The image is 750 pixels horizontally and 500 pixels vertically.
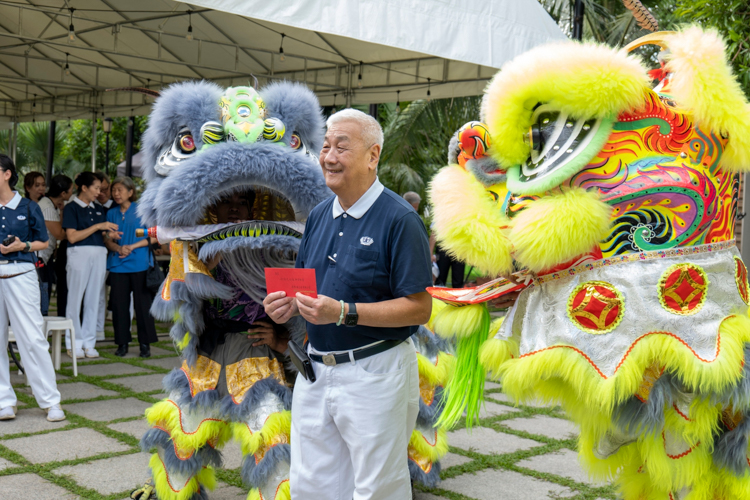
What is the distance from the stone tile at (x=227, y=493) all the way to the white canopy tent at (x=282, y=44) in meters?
3.50

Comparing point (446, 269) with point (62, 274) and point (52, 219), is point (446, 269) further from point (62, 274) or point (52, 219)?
point (52, 219)

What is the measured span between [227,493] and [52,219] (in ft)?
16.1

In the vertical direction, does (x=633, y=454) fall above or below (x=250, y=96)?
below

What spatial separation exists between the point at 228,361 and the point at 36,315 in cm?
244

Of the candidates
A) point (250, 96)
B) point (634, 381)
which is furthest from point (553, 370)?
point (250, 96)

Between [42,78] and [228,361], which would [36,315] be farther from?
[42,78]

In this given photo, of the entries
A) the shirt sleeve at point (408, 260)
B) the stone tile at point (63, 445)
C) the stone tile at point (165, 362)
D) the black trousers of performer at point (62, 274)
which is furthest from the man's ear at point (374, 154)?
the black trousers of performer at point (62, 274)

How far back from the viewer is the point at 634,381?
207 centimetres

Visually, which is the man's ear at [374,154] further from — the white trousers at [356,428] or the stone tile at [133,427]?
the stone tile at [133,427]

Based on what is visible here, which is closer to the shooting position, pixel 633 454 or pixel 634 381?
pixel 634 381

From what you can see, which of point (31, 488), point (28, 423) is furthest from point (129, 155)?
point (31, 488)

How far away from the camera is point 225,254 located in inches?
112

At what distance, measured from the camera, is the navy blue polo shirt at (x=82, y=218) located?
684cm

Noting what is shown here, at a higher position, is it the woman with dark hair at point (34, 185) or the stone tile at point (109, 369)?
the woman with dark hair at point (34, 185)
